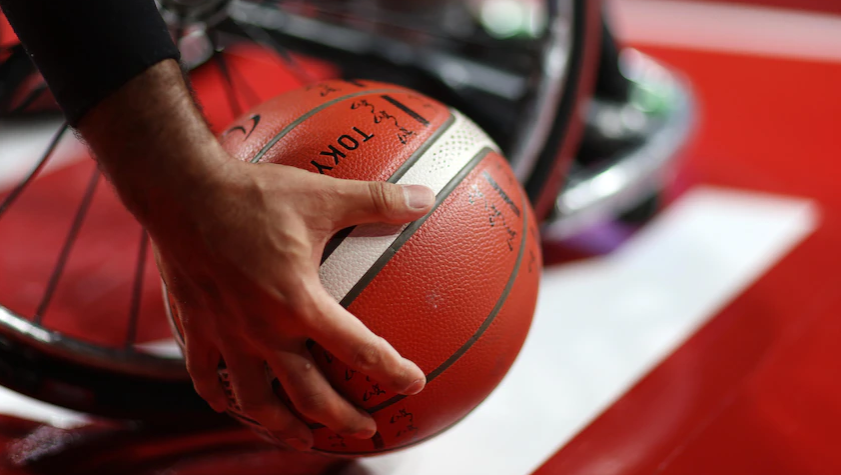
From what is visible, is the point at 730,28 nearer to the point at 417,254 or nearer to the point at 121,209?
the point at 121,209

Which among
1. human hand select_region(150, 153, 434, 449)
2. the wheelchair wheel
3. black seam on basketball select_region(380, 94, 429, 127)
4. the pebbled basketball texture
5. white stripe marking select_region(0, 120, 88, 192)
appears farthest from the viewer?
white stripe marking select_region(0, 120, 88, 192)

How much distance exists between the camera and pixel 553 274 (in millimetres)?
1418

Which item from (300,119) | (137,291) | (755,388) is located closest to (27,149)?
(137,291)

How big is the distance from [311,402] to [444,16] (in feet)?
6.68

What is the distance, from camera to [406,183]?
752 mm

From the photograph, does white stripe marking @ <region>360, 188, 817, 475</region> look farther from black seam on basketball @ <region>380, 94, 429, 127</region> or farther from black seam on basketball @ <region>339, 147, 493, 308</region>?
black seam on basketball @ <region>380, 94, 429, 127</region>

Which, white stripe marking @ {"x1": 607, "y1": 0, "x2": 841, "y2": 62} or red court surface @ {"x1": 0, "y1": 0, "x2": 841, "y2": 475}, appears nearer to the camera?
red court surface @ {"x1": 0, "y1": 0, "x2": 841, "y2": 475}

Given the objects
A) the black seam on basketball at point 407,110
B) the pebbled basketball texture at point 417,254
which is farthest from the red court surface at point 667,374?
the black seam on basketball at point 407,110

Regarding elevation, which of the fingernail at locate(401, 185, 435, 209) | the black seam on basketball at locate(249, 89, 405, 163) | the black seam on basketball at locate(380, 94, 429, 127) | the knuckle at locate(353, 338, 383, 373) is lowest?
the knuckle at locate(353, 338, 383, 373)

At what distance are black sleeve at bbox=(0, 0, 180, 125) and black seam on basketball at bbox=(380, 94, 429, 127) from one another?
0.88ft

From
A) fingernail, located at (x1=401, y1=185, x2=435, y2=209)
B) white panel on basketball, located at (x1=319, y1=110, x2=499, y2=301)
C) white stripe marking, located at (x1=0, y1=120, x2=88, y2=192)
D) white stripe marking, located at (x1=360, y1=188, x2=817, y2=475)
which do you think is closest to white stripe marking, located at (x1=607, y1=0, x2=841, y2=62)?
white stripe marking, located at (x1=360, y1=188, x2=817, y2=475)

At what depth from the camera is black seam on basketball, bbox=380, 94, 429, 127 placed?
81cm

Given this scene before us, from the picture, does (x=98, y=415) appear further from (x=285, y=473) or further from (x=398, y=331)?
(x=398, y=331)

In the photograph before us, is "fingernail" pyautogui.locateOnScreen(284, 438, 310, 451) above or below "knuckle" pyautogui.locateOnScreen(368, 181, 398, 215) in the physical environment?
below
